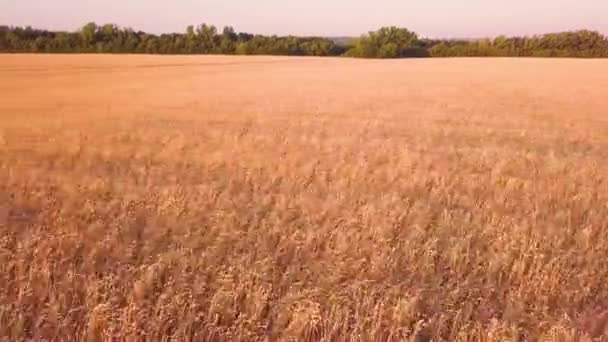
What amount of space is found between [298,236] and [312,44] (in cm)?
8631

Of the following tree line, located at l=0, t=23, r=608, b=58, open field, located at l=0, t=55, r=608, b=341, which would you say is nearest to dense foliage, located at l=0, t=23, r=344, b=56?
tree line, located at l=0, t=23, r=608, b=58

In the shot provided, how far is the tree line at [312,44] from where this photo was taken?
7919cm

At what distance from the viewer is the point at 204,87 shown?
3111 cm

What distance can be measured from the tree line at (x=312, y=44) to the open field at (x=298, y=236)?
237 feet

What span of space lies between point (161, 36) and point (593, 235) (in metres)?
85.5

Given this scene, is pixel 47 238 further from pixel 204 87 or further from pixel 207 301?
pixel 204 87

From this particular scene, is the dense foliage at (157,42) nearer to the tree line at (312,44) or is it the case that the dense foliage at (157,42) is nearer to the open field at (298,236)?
the tree line at (312,44)

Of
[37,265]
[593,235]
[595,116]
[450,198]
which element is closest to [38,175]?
[37,265]

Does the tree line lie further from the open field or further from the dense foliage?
the open field

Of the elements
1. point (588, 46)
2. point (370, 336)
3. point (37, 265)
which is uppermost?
point (588, 46)

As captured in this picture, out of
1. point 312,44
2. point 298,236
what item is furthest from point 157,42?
point 298,236

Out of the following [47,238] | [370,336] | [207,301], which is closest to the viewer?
[370,336]

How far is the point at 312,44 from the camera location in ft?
291

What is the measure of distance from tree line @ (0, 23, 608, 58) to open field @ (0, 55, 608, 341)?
72.3 metres
